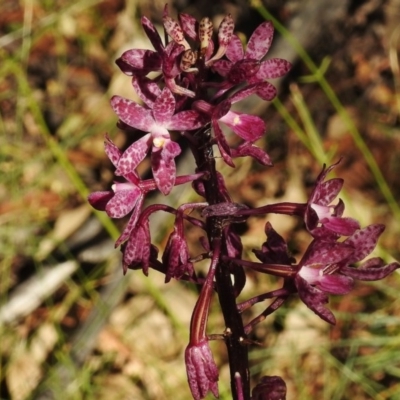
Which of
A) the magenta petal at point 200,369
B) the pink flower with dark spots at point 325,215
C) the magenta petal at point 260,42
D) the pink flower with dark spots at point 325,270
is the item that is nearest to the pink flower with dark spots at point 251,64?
the magenta petal at point 260,42

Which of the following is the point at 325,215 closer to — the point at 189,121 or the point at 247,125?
the point at 247,125

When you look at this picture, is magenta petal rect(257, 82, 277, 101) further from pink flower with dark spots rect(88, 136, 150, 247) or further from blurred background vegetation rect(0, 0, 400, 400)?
blurred background vegetation rect(0, 0, 400, 400)

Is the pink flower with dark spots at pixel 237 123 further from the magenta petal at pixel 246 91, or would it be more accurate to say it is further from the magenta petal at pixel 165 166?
the magenta petal at pixel 165 166

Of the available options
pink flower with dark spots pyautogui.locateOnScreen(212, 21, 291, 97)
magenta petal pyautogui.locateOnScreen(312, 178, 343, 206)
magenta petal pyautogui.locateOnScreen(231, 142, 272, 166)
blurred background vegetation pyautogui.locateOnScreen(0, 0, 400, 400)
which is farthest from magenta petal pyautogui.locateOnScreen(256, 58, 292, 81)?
blurred background vegetation pyautogui.locateOnScreen(0, 0, 400, 400)

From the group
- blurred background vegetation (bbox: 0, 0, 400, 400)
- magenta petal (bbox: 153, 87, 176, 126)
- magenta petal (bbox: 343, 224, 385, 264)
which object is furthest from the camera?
blurred background vegetation (bbox: 0, 0, 400, 400)

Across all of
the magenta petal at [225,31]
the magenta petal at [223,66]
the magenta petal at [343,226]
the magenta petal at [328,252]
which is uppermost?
the magenta petal at [225,31]

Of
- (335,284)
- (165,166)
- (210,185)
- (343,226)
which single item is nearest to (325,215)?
(343,226)
